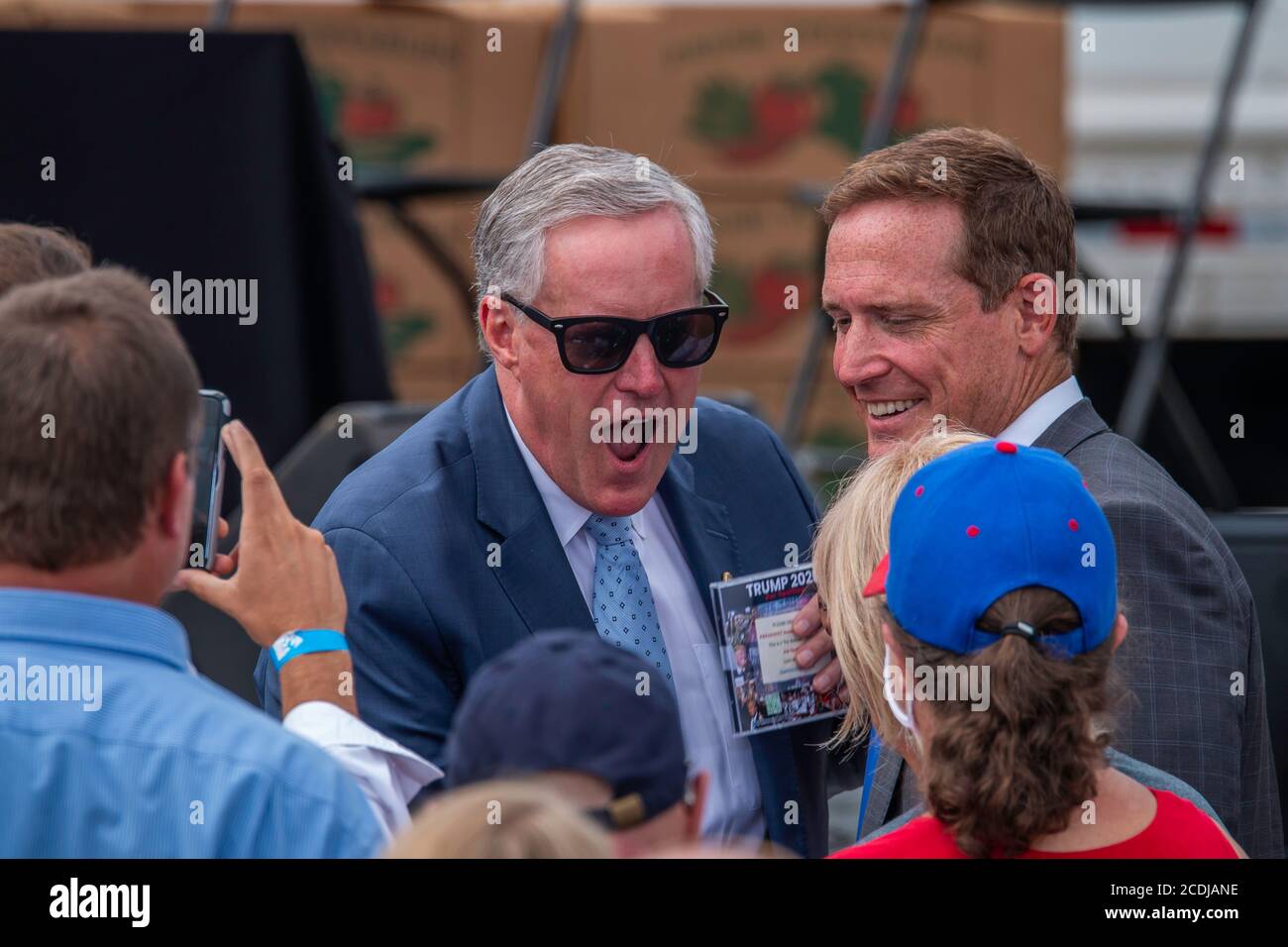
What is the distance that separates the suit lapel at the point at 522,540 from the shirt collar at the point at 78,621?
84 cm

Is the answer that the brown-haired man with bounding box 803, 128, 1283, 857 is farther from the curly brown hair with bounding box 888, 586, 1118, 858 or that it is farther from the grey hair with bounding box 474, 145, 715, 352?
the curly brown hair with bounding box 888, 586, 1118, 858

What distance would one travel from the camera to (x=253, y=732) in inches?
58.4

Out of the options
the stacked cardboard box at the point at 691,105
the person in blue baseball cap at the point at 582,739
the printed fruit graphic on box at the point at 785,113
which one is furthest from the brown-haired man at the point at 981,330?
the printed fruit graphic on box at the point at 785,113

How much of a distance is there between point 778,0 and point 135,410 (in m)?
5.48

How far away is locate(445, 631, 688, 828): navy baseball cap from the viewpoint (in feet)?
4.69

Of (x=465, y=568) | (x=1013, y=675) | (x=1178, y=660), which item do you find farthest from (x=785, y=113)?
(x=1013, y=675)

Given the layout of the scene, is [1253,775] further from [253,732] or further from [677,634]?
[253,732]

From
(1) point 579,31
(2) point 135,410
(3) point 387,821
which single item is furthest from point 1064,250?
(1) point 579,31

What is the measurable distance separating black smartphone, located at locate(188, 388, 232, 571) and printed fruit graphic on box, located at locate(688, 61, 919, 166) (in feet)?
15.5

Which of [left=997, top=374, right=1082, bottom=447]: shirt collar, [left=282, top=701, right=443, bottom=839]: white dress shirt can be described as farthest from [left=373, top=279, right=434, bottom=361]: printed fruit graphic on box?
[left=282, top=701, right=443, bottom=839]: white dress shirt

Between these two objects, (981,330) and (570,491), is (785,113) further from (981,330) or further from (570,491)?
(570,491)

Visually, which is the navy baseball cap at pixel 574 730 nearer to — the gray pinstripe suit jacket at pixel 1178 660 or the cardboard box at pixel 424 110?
the gray pinstripe suit jacket at pixel 1178 660
